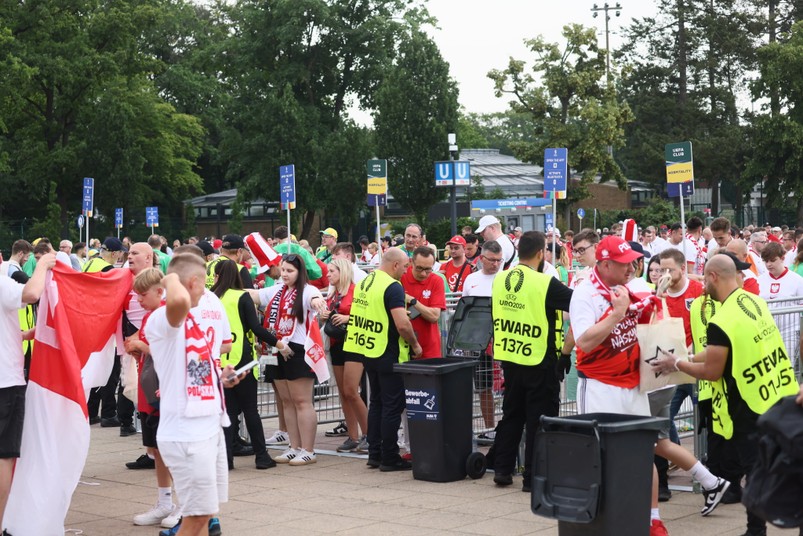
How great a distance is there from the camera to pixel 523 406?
910 cm

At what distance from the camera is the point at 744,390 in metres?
6.96

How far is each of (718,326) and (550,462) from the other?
1.40m

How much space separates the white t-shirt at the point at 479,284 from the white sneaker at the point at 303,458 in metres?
2.23

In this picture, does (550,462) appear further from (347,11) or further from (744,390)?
(347,11)

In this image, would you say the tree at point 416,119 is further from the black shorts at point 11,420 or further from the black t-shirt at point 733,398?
the black t-shirt at point 733,398

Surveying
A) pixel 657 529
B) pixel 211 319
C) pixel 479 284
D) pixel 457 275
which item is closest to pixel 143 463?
pixel 479 284

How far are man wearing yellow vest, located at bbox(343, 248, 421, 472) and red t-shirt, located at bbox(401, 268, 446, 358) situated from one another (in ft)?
0.63

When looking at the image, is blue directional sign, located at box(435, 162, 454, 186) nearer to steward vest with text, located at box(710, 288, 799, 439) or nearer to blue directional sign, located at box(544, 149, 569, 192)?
blue directional sign, located at box(544, 149, 569, 192)

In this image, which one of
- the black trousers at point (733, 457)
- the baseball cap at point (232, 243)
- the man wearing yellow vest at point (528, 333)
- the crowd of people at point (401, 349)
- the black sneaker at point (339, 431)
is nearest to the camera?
the crowd of people at point (401, 349)

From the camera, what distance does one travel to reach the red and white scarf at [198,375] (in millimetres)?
6504

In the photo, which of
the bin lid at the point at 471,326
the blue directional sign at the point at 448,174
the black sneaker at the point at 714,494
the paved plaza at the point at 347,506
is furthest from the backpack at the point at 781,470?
the blue directional sign at the point at 448,174

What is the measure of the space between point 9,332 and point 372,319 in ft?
11.9

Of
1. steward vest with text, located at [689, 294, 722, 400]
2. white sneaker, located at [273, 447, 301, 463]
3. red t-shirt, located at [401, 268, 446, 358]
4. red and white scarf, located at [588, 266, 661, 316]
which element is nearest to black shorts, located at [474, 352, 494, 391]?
red t-shirt, located at [401, 268, 446, 358]

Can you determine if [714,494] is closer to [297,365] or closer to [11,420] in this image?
[297,365]
